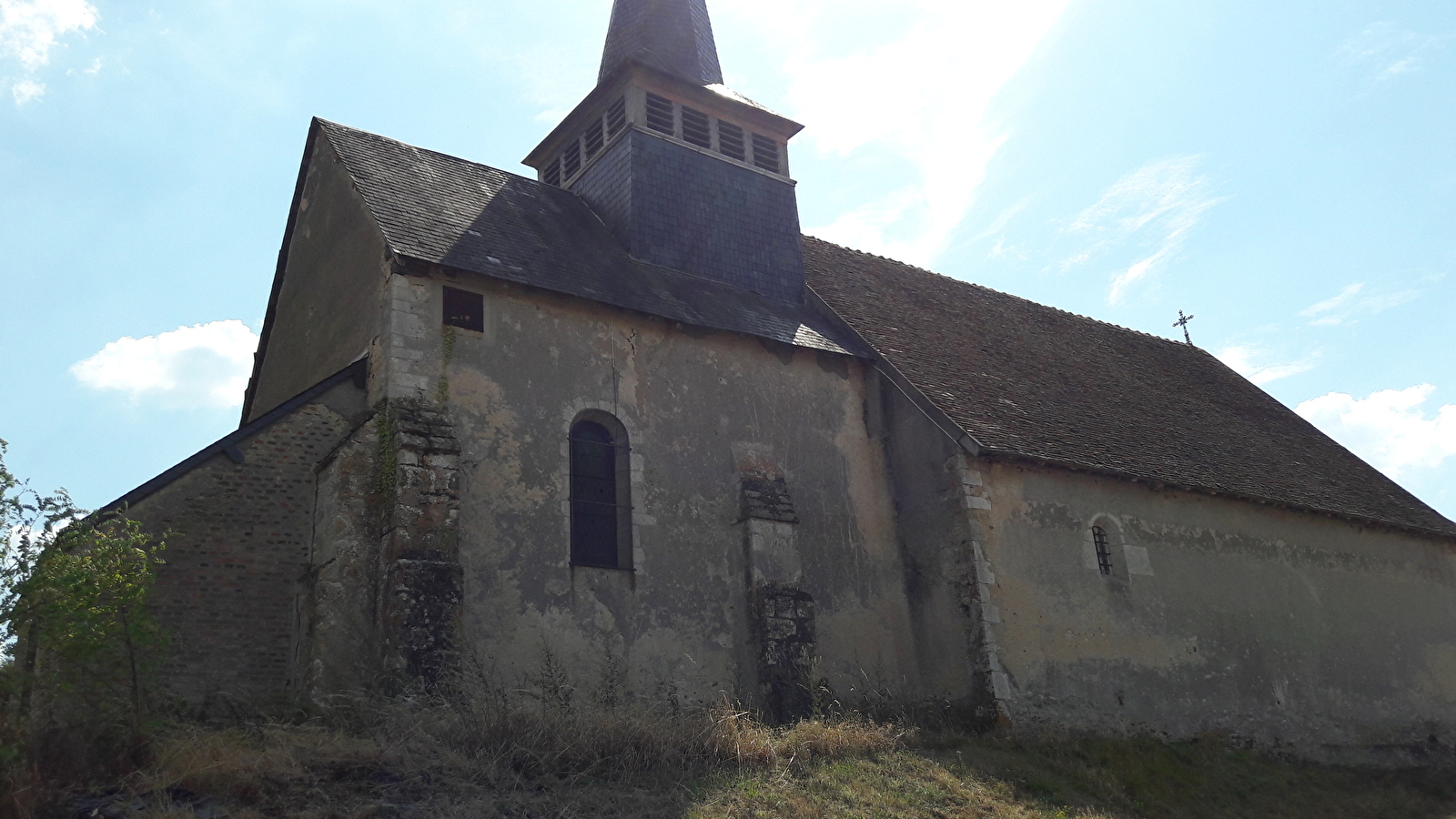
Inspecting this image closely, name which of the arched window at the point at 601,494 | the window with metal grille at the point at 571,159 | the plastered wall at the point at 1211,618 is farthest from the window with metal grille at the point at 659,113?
the plastered wall at the point at 1211,618

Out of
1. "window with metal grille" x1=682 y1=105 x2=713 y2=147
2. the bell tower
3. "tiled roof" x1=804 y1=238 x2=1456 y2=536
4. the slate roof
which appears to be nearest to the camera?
the slate roof

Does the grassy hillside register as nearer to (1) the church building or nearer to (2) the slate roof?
(1) the church building

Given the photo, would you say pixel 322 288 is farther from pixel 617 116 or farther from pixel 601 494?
pixel 617 116

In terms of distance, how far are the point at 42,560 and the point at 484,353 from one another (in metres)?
5.85

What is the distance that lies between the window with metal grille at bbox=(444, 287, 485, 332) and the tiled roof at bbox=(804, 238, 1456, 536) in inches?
244

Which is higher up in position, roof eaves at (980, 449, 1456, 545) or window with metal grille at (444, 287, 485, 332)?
window with metal grille at (444, 287, 485, 332)

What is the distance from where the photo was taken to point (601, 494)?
47.1 ft

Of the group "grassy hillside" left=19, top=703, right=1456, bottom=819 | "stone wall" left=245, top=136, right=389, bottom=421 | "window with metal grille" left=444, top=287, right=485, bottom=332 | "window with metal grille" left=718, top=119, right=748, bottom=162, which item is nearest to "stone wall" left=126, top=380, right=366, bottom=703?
"stone wall" left=245, top=136, right=389, bottom=421

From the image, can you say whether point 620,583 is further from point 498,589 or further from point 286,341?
point 286,341

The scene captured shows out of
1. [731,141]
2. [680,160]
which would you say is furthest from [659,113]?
[731,141]

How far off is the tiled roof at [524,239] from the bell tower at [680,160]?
0.50 meters

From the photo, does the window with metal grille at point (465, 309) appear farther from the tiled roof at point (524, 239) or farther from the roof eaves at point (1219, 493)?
the roof eaves at point (1219, 493)

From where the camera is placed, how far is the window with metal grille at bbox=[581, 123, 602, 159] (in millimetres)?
19406

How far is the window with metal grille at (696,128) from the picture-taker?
63.0ft
